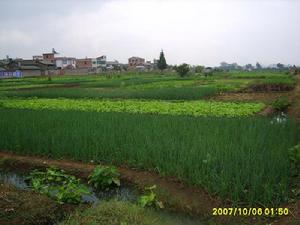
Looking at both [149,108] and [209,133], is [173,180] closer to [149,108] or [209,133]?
[209,133]

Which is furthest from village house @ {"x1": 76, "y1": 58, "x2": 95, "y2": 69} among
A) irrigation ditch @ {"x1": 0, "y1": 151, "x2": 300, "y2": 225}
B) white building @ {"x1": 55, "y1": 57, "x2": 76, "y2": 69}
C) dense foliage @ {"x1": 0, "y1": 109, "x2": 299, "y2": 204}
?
irrigation ditch @ {"x1": 0, "y1": 151, "x2": 300, "y2": 225}

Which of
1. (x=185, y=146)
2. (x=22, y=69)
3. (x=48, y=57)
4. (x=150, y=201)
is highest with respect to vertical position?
(x=48, y=57)

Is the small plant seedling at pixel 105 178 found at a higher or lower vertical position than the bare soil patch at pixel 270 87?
lower

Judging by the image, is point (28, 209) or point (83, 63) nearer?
point (28, 209)

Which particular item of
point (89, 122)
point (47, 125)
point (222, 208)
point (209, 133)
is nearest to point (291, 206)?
point (222, 208)

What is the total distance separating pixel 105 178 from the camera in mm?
6727

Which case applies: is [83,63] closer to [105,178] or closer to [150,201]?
[105,178]

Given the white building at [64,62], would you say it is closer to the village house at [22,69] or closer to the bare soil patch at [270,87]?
the village house at [22,69]

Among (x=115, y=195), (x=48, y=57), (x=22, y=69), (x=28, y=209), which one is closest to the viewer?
(x=28, y=209)

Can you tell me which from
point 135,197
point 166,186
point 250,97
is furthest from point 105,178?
point 250,97

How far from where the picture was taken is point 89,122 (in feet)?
34.4

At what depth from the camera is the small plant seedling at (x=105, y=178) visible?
668cm

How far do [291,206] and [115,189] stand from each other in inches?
134

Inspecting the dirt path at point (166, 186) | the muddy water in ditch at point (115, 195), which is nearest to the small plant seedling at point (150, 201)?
the muddy water in ditch at point (115, 195)
